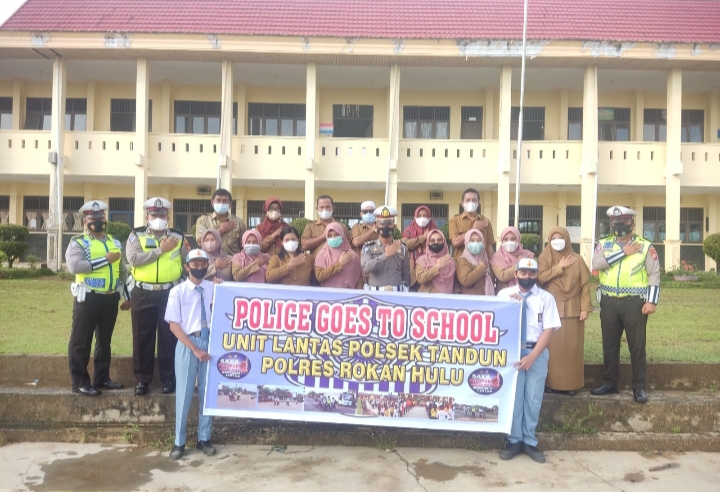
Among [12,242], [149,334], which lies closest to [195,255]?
[149,334]

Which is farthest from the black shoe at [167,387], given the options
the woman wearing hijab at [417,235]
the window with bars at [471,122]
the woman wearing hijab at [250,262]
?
the window with bars at [471,122]

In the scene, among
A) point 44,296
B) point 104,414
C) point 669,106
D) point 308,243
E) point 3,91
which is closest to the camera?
point 104,414

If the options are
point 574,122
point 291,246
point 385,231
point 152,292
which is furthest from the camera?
point 574,122

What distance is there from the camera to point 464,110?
20.0 meters

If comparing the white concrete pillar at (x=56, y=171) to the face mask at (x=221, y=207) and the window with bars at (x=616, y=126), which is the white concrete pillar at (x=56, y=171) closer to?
the face mask at (x=221, y=207)

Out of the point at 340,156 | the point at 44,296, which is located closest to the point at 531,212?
the point at 340,156

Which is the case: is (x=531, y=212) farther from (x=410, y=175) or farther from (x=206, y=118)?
(x=206, y=118)

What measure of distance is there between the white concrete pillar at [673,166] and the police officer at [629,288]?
1321 cm

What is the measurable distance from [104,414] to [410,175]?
13730 mm

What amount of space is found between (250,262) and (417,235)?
1953mm

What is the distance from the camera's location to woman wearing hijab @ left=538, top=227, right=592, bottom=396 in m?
5.52

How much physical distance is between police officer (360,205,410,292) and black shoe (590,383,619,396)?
2.08 m

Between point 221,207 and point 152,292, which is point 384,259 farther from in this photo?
point 152,292

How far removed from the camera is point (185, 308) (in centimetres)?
480
